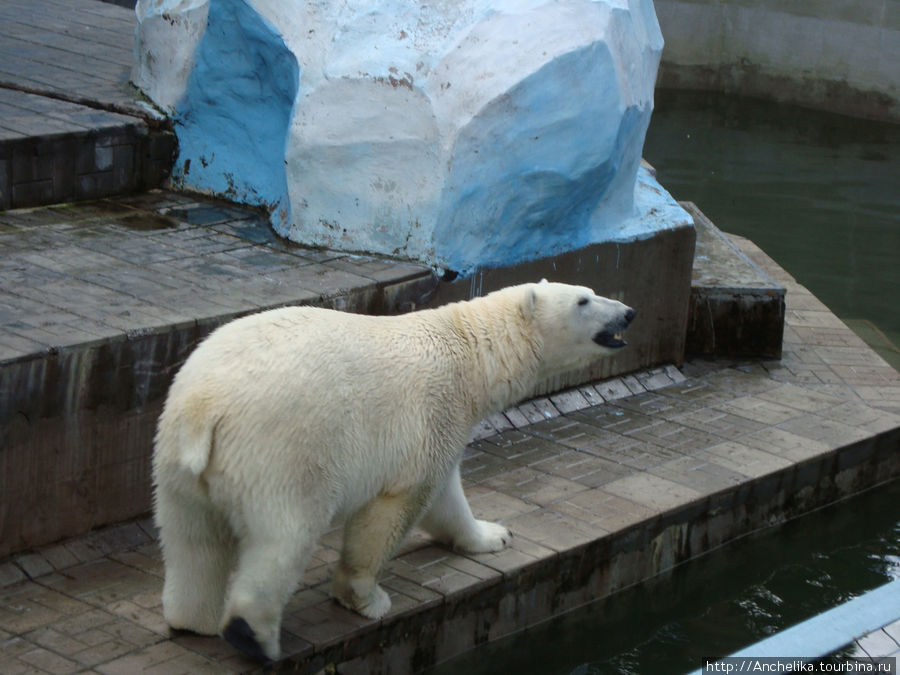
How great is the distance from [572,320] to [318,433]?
1.20 m

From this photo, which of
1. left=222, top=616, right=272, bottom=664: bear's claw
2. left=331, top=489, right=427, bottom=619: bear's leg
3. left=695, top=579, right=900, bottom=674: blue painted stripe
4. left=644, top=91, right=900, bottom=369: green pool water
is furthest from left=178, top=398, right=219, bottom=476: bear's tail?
left=644, top=91, right=900, bottom=369: green pool water

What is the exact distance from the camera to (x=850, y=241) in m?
11.8

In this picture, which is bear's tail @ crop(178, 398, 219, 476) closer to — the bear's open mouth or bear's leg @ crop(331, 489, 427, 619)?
bear's leg @ crop(331, 489, 427, 619)

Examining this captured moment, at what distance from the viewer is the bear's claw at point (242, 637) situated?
3760mm

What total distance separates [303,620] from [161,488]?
0.78 m

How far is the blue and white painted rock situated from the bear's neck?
5.54 ft

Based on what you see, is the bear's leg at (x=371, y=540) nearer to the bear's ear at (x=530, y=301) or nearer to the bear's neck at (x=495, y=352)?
the bear's neck at (x=495, y=352)

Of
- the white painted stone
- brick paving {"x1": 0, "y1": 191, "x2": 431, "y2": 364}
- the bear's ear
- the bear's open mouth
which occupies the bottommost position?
brick paving {"x1": 0, "y1": 191, "x2": 431, "y2": 364}

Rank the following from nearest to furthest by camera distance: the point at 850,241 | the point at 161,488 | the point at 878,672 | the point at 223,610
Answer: the point at 878,672 → the point at 161,488 → the point at 223,610 → the point at 850,241

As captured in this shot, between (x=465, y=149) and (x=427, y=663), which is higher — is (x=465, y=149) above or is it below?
above

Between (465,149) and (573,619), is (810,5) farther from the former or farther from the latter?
(573,619)

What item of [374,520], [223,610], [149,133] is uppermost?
[149,133]

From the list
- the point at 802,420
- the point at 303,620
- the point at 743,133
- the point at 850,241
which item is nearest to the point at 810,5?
the point at 743,133

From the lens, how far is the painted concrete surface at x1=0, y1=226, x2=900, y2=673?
4.17m
